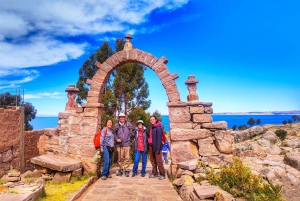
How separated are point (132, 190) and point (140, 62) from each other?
149 inches

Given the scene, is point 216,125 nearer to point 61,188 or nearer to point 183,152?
point 183,152

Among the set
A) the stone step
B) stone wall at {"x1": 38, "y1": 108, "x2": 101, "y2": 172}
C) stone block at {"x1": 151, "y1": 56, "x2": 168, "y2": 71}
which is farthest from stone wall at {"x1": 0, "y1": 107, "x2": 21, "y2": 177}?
stone block at {"x1": 151, "y1": 56, "x2": 168, "y2": 71}

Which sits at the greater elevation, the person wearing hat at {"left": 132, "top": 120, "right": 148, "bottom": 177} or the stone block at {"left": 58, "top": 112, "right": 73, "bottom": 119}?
the stone block at {"left": 58, "top": 112, "right": 73, "bottom": 119}

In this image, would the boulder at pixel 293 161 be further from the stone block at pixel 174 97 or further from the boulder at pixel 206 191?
the stone block at pixel 174 97

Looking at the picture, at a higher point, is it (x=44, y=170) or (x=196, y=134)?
(x=196, y=134)

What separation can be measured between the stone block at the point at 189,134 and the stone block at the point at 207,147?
138mm

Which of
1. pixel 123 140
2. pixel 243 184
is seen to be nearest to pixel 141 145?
pixel 123 140

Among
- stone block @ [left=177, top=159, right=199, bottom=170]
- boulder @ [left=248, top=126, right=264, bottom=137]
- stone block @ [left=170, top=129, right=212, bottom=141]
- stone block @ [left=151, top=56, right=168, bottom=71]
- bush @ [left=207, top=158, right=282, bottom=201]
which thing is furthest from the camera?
boulder @ [left=248, top=126, right=264, bottom=137]

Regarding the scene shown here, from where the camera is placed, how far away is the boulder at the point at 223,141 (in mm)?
6457

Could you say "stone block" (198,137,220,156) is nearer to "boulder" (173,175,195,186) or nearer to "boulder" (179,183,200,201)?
"boulder" (173,175,195,186)

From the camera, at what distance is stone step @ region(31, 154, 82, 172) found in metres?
5.97

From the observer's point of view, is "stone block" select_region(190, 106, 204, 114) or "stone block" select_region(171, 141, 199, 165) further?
"stone block" select_region(190, 106, 204, 114)

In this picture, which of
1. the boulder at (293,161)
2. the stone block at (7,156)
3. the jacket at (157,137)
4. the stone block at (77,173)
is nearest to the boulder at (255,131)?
the boulder at (293,161)

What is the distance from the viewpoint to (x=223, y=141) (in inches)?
255
